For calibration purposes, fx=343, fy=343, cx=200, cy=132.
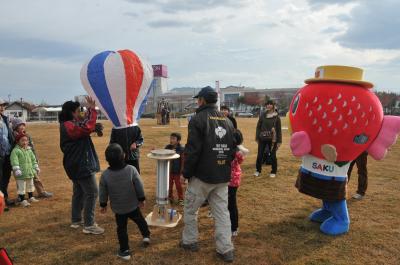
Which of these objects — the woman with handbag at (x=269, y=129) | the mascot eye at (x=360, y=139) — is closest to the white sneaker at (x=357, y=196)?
the woman with handbag at (x=269, y=129)

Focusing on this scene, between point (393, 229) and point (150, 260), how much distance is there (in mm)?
3748

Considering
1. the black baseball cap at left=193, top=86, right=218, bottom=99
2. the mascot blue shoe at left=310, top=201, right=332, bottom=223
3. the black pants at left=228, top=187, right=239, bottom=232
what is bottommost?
Result: the mascot blue shoe at left=310, top=201, right=332, bottom=223

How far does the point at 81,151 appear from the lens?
16.1 ft

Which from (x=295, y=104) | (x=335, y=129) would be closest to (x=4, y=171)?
(x=295, y=104)

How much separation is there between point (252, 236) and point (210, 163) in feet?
5.19

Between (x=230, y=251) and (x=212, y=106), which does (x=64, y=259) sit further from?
(x=212, y=106)

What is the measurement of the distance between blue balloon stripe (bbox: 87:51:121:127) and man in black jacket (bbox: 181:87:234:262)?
1692 mm

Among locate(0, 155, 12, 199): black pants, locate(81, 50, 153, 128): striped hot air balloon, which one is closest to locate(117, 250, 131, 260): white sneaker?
locate(81, 50, 153, 128): striped hot air balloon

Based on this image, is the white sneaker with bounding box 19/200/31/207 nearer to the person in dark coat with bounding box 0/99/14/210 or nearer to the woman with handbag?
the person in dark coat with bounding box 0/99/14/210

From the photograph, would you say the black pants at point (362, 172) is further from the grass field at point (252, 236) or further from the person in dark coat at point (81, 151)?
the person in dark coat at point (81, 151)

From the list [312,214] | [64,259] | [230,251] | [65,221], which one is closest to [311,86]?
[312,214]

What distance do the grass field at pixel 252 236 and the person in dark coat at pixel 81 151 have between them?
47 cm

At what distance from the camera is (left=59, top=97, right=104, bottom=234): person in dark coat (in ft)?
15.4

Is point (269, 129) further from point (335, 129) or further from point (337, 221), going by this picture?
point (335, 129)
